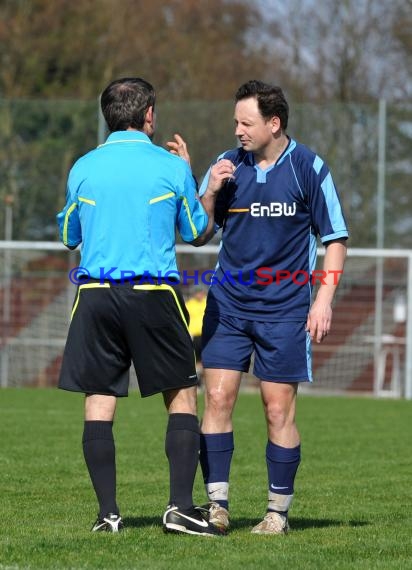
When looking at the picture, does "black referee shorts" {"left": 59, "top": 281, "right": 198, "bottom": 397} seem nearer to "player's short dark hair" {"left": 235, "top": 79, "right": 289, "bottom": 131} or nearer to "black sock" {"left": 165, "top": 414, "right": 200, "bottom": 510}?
"black sock" {"left": 165, "top": 414, "right": 200, "bottom": 510}

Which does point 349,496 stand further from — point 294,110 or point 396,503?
point 294,110

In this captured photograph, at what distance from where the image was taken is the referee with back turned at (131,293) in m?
5.66

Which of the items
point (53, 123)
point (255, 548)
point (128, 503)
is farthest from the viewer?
point (53, 123)

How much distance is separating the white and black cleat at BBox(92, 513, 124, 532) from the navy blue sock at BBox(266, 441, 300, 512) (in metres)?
0.75

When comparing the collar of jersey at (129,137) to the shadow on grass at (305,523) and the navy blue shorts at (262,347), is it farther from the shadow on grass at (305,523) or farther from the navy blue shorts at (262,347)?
the shadow on grass at (305,523)

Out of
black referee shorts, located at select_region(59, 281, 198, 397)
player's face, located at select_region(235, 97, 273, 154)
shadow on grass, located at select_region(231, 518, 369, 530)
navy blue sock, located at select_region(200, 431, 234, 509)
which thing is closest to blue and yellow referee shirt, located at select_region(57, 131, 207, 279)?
A: black referee shorts, located at select_region(59, 281, 198, 397)

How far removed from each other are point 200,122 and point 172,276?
61.8ft

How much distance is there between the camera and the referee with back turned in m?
5.66

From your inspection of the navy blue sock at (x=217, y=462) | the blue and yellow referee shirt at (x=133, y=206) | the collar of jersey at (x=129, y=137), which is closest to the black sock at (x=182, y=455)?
the navy blue sock at (x=217, y=462)

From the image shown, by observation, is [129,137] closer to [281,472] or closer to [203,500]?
[281,472]

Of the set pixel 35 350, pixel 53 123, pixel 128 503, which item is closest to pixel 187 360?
pixel 128 503

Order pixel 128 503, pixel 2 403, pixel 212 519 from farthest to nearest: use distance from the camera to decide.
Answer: pixel 2 403 → pixel 128 503 → pixel 212 519

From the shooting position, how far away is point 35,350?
22.9 meters

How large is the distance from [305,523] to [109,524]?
1198 millimetres
